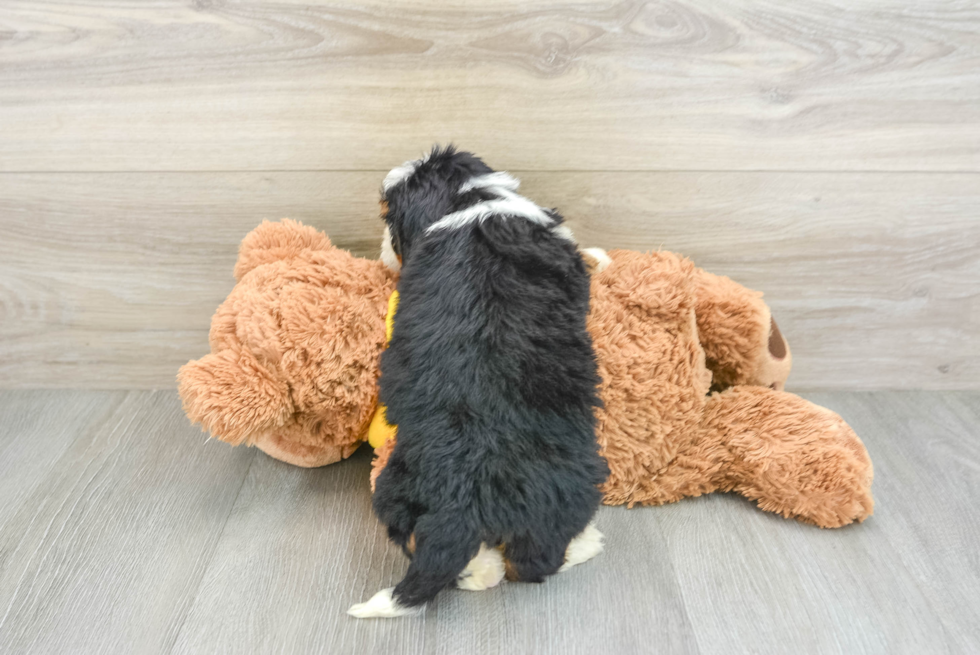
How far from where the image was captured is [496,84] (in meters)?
0.79

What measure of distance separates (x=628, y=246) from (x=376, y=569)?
0.52m

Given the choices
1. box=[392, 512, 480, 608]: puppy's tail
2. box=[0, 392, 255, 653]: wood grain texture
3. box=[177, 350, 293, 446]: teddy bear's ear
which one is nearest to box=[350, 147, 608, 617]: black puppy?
box=[392, 512, 480, 608]: puppy's tail

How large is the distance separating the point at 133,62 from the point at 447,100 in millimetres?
388

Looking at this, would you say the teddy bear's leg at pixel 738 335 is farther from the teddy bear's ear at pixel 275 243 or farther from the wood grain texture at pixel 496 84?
the teddy bear's ear at pixel 275 243

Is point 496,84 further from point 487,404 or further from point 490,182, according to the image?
point 487,404

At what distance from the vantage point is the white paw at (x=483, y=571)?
62 centimetres

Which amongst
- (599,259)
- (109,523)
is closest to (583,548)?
(599,259)

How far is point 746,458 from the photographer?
2.44 feet

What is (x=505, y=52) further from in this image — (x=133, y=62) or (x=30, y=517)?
(x=30, y=517)

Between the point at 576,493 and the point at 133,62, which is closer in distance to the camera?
the point at 576,493

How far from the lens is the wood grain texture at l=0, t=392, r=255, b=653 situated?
0.63 metres

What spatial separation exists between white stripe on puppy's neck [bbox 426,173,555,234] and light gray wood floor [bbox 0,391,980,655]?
0.35 metres

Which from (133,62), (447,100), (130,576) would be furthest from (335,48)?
(130,576)

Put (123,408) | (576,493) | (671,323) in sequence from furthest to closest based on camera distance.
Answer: (123,408)
(671,323)
(576,493)
